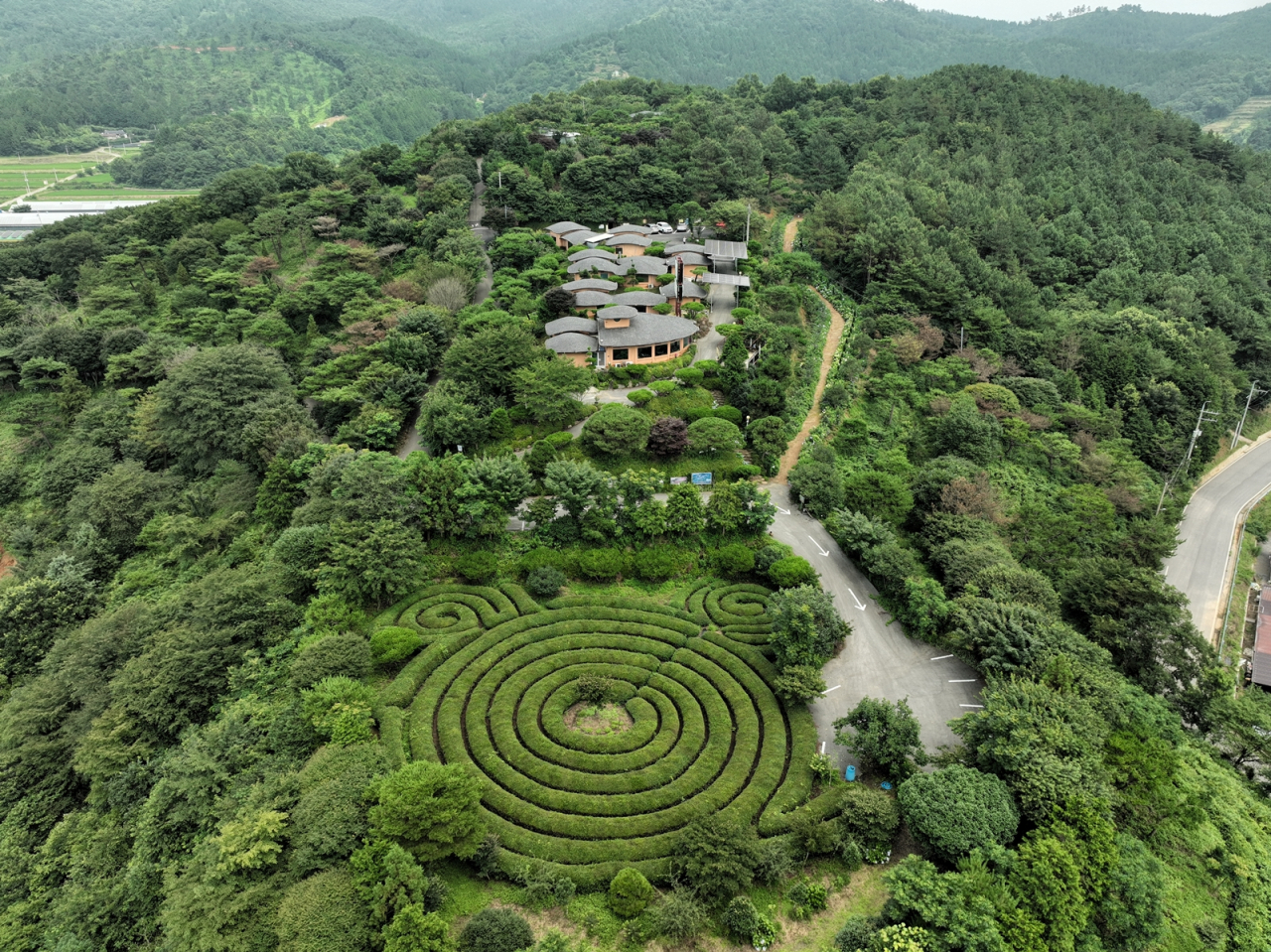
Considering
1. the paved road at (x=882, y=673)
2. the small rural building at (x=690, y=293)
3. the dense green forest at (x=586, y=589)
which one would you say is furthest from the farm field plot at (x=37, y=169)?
the paved road at (x=882, y=673)

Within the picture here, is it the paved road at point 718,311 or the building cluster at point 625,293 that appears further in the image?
the paved road at point 718,311

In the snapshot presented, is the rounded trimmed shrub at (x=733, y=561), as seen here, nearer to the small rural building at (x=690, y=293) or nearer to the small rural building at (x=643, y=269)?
the small rural building at (x=690, y=293)

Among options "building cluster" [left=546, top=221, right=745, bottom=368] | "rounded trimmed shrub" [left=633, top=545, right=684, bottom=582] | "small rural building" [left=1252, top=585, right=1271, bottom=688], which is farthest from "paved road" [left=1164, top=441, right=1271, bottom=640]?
"building cluster" [left=546, top=221, right=745, bottom=368]

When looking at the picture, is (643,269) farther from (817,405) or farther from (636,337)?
(817,405)

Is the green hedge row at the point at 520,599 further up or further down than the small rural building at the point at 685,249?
further down

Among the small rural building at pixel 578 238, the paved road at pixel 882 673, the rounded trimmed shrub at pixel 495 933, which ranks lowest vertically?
the paved road at pixel 882 673

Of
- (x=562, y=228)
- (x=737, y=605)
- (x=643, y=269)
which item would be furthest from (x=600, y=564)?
(x=562, y=228)

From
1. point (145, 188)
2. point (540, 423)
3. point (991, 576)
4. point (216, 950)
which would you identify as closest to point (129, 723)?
point (216, 950)

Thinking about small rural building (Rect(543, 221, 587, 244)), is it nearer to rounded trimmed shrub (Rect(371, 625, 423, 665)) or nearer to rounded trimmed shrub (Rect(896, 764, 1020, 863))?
rounded trimmed shrub (Rect(371, 625, 423, 665))
